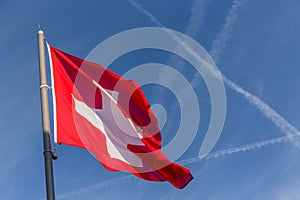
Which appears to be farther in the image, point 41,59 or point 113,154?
point 113,154

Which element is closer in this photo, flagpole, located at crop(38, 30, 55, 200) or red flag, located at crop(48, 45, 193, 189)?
flagpole, located at crop(38, 30, 55, 200)

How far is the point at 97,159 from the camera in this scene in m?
13.2

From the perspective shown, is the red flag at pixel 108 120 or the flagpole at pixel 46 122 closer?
the flagpole at pixel 46 122

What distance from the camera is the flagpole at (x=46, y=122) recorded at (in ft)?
34.1

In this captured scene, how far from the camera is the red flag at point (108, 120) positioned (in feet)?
43.1

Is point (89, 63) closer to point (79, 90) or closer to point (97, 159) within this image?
point (79, 90)

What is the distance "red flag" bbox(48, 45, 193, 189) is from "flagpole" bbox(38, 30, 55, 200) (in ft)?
2.01

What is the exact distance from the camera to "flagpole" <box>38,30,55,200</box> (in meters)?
10.4

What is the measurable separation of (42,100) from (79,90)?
8.12 ft

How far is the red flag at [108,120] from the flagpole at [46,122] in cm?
61

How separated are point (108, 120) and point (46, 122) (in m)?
3.86

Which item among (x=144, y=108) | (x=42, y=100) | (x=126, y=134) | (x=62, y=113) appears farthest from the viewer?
(x=144, y=108)

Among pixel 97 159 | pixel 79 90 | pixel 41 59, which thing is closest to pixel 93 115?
pixel 79 90

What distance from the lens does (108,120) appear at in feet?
49.5
